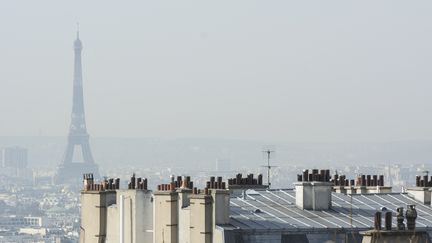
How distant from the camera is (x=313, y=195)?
37.3 metres

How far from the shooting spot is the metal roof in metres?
35.5

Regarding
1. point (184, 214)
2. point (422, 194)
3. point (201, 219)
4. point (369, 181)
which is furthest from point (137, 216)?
point (369, 181)

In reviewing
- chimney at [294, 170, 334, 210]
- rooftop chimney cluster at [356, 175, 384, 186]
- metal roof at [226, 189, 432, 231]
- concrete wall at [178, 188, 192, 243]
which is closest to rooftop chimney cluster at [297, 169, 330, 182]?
metal roof at [226, 189, 432, 231]

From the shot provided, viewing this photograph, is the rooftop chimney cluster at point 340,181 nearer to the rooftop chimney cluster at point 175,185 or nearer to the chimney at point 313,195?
the rooftop chimney cluster at point 175,185

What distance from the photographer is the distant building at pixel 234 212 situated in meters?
34.7

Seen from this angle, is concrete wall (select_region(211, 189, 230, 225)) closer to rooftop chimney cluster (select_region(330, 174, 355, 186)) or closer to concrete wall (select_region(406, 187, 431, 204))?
concrete wall (select_region(406, 187, 431, 204))

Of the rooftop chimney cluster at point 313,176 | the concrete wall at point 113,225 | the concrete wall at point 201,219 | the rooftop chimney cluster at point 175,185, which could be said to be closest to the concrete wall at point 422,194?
the rooftop chimney cluster at point 313,176

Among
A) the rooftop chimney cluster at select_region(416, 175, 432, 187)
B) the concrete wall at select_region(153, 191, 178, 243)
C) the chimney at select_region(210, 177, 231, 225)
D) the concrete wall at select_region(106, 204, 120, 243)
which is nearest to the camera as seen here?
the chimney at select_region(210, 177, 231, 225)

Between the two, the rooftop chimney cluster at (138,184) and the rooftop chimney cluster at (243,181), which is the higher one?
the rooftop chimney cluster at (243,181)

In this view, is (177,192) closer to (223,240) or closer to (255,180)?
(223,240)

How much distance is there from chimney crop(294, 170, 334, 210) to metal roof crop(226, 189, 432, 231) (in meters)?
0.17

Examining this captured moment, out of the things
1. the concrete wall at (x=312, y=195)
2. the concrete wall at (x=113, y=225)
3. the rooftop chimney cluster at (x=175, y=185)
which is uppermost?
the rooftop chimney cluster at (x=175, y=185)

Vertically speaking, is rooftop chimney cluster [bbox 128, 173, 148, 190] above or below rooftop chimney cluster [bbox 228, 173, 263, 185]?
below

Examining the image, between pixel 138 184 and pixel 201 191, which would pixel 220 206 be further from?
pixel 138 184
